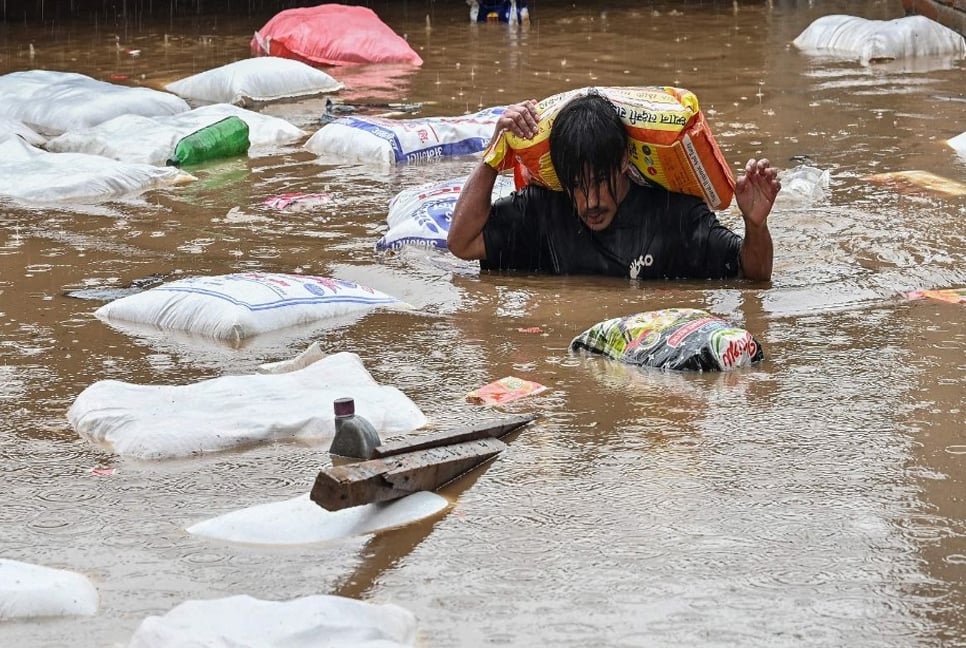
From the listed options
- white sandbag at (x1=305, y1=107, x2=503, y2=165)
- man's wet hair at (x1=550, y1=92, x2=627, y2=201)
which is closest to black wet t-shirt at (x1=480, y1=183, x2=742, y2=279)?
Answer: man's wet hair at (x1=550, y1=92, x2=627, y2=201)

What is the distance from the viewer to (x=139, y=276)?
205 inches

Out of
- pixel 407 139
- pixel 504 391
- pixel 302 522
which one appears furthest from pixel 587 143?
pixel 407 139

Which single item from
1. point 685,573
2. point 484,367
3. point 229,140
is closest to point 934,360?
point 484,367

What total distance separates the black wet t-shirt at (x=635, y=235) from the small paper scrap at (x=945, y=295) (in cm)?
61

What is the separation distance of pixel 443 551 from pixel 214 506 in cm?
57

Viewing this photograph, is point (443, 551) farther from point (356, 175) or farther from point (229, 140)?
point (229, 140)

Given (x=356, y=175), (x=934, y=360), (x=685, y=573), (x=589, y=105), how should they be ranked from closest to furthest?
(x=685, y=573) → (x=934, y=360) → (x=589, y=105) → (x=356, y=175)

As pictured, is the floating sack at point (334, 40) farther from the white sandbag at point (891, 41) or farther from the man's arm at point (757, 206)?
the man's arm at point (757, 206)

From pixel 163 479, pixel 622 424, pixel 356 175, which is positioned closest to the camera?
pixel 163 479

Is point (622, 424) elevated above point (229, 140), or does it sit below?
below

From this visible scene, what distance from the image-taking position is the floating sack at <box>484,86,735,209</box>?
4.67m

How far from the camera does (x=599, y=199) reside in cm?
473

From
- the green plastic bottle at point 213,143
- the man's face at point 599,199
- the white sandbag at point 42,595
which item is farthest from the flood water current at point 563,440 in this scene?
the green plastic bottle at point 213,143

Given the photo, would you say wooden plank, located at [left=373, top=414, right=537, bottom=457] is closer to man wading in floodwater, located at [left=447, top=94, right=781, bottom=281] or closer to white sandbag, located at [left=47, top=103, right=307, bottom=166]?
man wading in floodwater, located at [left=447, top=94, right=781, bottom=281]
